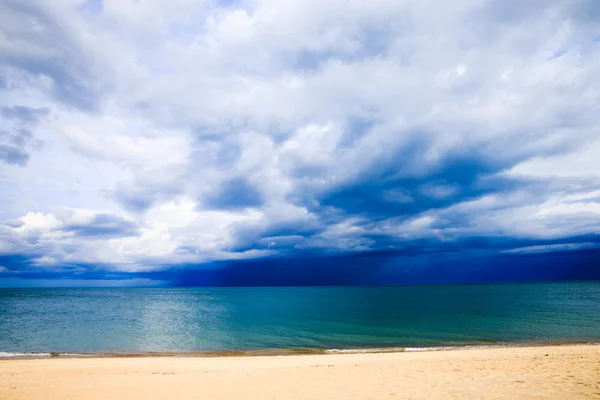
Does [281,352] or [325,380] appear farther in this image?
[281,352]

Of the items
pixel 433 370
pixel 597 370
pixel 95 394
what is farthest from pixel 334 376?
pixel 597 370

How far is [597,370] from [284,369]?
56.7ft

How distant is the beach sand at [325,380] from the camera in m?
14.9

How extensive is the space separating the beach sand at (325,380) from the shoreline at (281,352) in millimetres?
7713

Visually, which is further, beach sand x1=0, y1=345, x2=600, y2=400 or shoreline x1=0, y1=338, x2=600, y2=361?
shoreline x1=0, y1=338, x2=600, y2=361

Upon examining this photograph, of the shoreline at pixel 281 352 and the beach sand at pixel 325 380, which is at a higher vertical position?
the beach sand at pixel 325 380

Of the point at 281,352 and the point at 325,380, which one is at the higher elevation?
the point at 325,380

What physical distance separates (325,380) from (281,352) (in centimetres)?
1663

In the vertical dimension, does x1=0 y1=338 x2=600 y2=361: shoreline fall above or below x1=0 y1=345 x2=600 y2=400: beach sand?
below

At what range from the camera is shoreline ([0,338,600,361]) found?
31922 mm

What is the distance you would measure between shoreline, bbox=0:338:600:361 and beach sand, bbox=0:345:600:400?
7.71 meters

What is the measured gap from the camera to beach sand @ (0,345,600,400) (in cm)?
1493

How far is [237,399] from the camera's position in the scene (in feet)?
49.2

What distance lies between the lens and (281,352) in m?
33.5
